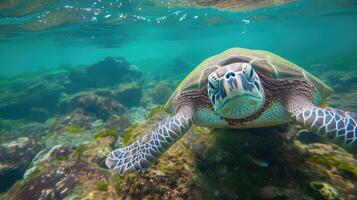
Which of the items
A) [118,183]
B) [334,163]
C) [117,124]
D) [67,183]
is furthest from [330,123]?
[117,124]

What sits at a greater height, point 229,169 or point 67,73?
point 229,169

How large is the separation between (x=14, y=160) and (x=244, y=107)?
24.4ft

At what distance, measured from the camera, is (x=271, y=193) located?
9.42ft

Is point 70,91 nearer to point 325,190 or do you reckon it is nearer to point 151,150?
point 151,150

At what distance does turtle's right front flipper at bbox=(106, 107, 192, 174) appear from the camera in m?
2.96

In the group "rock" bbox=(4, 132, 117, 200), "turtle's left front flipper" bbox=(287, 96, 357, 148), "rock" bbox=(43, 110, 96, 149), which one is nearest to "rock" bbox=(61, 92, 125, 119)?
"rock" bbox=(43, 110, 96, 149)

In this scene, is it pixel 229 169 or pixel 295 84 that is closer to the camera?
pixel 229 169

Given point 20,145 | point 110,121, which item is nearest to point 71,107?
point 110,121

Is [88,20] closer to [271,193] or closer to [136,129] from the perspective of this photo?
[136,129]

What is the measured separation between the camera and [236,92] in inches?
111

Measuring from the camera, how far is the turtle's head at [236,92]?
2.83 metres

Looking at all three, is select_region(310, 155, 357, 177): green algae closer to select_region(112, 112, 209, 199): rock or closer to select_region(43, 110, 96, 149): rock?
select_region(112, 112, 209, 199): rock

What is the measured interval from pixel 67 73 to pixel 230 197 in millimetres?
21673

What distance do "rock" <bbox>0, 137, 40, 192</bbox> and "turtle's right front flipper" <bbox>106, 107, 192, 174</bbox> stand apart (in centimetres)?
551
